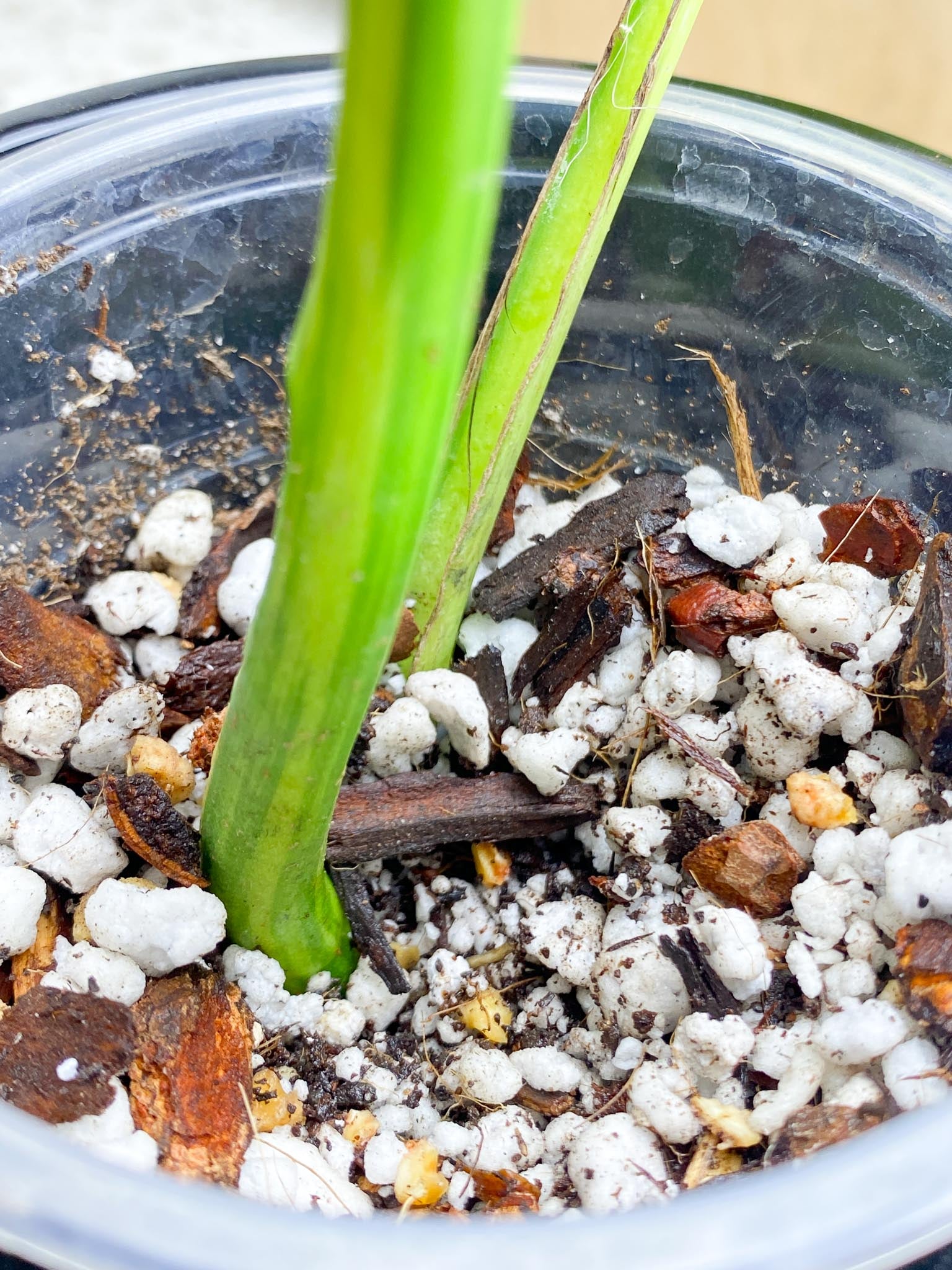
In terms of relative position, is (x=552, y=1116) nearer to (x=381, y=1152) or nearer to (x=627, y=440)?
(x=381, y=1152)

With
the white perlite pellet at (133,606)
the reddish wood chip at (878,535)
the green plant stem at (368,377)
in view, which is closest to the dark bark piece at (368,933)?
the green plant stem at (368,377)

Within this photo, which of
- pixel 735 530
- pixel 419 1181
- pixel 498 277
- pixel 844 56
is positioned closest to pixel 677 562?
pixel 735 530

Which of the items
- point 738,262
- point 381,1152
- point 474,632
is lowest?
point 381,1152

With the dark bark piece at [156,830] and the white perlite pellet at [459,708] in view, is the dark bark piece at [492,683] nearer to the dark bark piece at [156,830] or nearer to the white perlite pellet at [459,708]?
the white perlite pellet at [459,708]

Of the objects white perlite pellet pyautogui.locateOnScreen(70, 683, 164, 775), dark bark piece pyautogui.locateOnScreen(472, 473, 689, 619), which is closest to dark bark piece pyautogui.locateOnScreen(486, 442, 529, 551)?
dark bark piece pyautogui.locateOnScreen(472, 473, 689, 619)

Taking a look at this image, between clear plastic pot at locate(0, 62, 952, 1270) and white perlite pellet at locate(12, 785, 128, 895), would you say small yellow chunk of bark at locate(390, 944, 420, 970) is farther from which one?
clear plastic pot at locate(0, 62, 952, 1270)

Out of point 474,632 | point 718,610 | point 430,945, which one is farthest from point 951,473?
point 430,945
